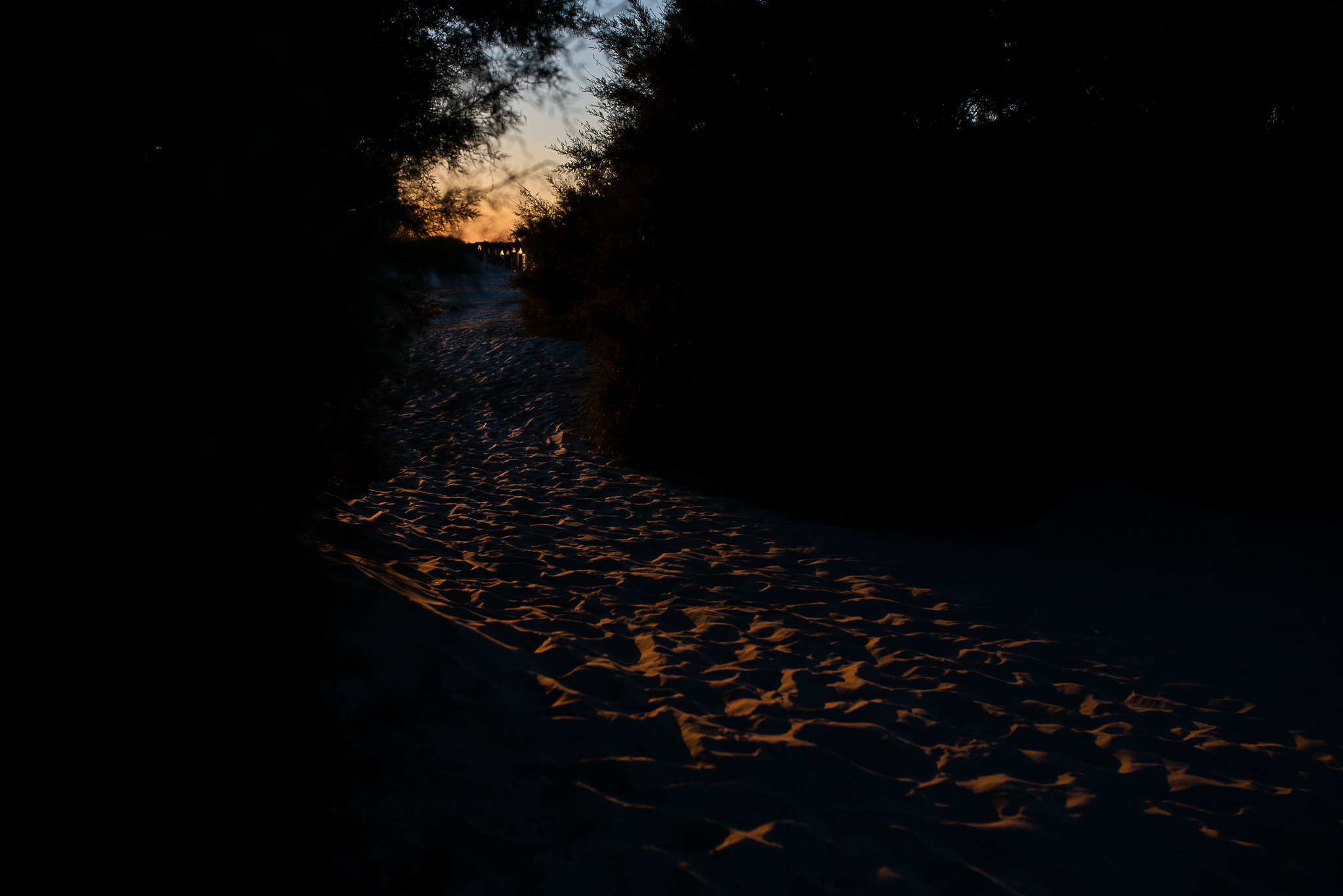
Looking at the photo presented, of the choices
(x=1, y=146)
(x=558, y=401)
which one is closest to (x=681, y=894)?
(x=1, y=146)

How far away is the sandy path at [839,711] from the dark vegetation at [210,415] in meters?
0.37

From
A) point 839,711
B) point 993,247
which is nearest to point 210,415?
point 839,711

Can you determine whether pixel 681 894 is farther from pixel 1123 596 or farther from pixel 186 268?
pixel 1123 596

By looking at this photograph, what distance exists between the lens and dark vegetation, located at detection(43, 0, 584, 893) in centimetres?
130

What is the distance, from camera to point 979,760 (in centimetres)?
232

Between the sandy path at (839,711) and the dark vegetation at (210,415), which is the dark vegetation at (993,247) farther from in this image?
the dark vegetation at (210,415)

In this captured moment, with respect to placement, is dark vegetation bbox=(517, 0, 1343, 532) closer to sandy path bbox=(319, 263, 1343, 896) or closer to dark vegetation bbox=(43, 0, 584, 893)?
sandy path bbox=(319, 263, 1343, 896)

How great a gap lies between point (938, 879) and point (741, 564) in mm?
2769

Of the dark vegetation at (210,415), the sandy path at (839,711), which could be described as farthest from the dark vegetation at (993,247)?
the dark vegetation at (210,415)

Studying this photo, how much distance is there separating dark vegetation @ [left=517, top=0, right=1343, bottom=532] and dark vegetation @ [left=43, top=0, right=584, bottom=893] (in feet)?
15.6

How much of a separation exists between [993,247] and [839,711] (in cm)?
471

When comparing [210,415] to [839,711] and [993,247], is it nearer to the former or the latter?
[839,711]

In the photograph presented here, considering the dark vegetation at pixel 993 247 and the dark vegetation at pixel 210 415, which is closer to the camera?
the dark vegetation at pixel 210 415

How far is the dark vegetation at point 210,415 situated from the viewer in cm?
130
